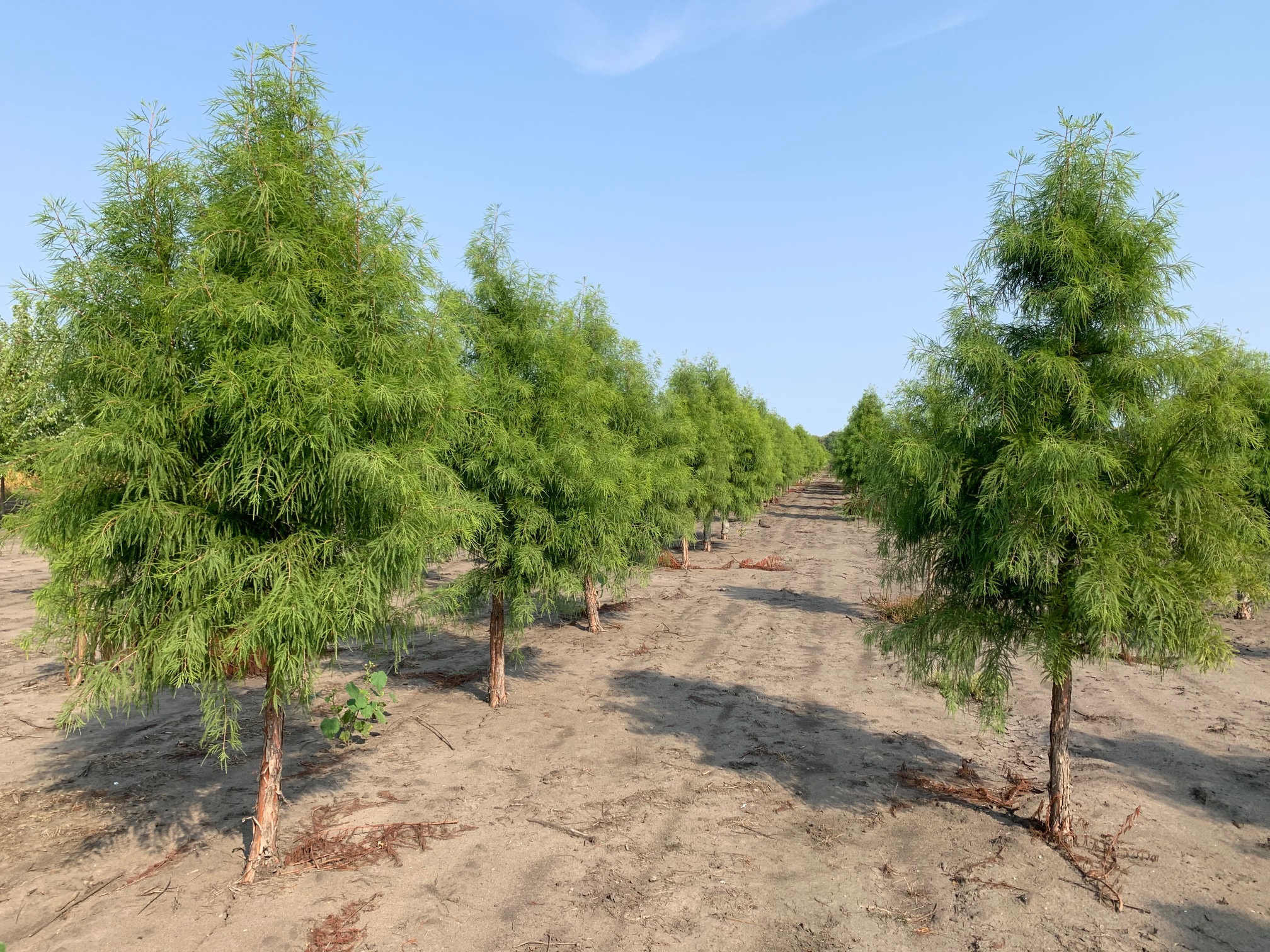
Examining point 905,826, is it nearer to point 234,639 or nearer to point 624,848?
point 624,848

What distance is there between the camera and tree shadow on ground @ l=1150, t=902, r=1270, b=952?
6332mm

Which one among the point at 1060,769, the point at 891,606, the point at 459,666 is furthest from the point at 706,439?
the point at 1060,769

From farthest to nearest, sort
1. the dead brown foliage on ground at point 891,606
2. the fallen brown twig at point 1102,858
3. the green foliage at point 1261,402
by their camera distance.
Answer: the dead brown foliage on ground at point 891,606 < the green foliage at point 1261,402 < the fallen brown twig at point 1102,858

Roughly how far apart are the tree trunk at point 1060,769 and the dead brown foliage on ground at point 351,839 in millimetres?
6890

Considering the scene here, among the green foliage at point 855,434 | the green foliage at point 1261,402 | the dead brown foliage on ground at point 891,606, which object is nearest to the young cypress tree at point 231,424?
the dead brown foliage on ground at point 891,606

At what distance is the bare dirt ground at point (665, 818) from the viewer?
6.63m

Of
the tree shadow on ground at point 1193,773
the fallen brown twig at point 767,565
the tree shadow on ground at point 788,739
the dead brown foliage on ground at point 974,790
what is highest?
the fallen brown twig at point 767,565

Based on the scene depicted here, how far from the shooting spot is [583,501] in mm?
12188

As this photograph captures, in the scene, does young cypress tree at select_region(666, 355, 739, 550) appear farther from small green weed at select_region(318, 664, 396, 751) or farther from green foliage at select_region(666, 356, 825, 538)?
small green weed at select_region(318, 664, 396, 751)

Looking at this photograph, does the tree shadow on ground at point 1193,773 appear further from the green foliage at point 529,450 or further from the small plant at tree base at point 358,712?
the small plant at tree base at point 358,712

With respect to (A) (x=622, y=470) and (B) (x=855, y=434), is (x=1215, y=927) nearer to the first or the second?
(A) (x=622, y=470)

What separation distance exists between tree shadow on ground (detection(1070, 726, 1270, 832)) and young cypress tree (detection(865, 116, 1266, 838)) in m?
A: 2.66

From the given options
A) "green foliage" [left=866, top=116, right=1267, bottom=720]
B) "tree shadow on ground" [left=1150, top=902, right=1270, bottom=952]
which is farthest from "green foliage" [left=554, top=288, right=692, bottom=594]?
"tree shadow on ground" [left=1150, top=902, right=1270, bottom=952]

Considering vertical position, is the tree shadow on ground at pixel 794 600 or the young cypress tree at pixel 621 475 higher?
the young cypress tree at pixel 621 475
